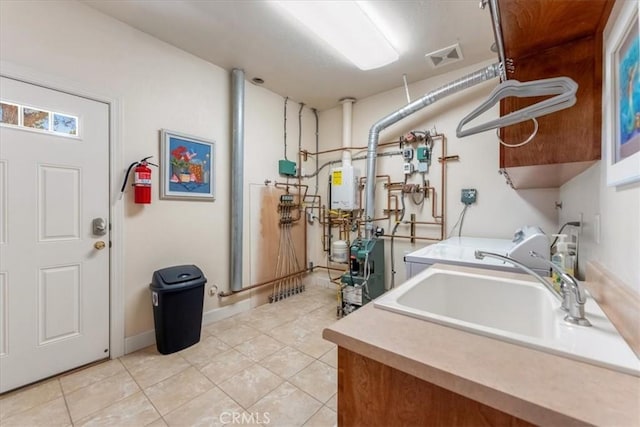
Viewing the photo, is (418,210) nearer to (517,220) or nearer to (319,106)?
(517,220)

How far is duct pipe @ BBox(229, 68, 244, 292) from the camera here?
2.97m

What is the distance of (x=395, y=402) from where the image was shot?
724 millimetres

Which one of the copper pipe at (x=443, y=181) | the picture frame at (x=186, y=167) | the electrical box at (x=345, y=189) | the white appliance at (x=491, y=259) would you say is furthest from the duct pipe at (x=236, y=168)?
the copper pipe at (x=443, y=181)

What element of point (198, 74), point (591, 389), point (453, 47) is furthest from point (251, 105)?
point (591, 389)

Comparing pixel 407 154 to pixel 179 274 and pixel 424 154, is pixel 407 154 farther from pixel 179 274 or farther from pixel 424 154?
pixel 179 274

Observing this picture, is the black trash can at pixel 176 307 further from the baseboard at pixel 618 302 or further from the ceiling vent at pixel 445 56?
the ceiling vent at pixel 445 56

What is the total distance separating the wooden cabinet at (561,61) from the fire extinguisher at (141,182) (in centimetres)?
256

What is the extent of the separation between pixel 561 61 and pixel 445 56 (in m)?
1.77

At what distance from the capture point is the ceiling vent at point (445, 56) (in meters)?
2.54

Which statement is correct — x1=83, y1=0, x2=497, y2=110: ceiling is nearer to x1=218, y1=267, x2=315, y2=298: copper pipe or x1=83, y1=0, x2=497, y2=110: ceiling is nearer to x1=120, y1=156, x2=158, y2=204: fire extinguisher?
x1=120, y1=156, x2=158, y2=204: fire extinguisher

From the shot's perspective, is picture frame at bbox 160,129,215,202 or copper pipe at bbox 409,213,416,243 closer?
picture frame at bbox 160,129,215,202

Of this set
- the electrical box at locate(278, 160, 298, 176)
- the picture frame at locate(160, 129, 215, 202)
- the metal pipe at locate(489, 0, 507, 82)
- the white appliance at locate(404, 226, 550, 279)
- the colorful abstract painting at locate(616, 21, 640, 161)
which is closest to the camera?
the colorful abstract painting at locate(616, 21, 640, 161)

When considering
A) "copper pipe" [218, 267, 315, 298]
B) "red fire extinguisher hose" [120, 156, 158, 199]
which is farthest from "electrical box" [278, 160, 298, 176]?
"red fire extinguisher hose" [120, 156, 158, 199]

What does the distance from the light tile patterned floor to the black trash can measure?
4.2 inches
